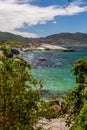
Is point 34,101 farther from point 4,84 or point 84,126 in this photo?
point 84,126

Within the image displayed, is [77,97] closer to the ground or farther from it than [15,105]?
closer to the ground

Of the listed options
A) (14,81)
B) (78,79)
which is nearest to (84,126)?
(14,81)

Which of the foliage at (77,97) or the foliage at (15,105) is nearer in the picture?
the foliage at (15,105)

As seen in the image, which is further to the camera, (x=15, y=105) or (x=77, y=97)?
(x=77, y=97)

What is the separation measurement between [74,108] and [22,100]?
7.82 m

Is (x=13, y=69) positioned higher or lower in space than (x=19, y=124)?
higher

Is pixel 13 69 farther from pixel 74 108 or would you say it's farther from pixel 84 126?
pixel 74 108

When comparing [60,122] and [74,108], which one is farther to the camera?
[60,122]

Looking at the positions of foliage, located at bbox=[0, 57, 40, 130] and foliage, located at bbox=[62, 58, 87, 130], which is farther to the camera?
foliage, located at bbox=[62, 58, 87, 130]

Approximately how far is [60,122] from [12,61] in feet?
35.3

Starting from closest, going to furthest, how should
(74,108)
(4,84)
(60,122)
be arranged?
(4,84) < (74,108) < (60,122)

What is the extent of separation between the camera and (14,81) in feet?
53.1

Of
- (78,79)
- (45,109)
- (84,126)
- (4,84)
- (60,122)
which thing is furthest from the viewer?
(60,122)

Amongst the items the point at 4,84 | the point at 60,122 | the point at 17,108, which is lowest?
the point at 60,122
